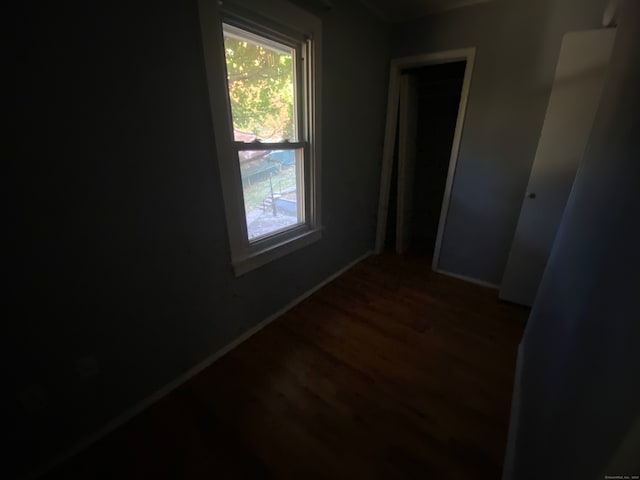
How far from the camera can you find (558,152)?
6.07ft

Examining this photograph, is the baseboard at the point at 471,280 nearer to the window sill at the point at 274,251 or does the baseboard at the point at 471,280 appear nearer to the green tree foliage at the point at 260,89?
the window sill at the point at 274,251

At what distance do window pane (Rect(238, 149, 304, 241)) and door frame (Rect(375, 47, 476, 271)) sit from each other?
4.11 ft

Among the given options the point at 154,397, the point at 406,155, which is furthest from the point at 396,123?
the point at 154,397

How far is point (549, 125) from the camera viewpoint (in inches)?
72.6

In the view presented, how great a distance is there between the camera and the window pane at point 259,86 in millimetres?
1415

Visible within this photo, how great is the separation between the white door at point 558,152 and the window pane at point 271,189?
1762 millimetres

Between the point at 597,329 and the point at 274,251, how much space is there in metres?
1.58

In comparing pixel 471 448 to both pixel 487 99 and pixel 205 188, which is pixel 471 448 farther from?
pixel 487 99

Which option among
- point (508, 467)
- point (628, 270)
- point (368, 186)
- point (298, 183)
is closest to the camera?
point (628, 270)

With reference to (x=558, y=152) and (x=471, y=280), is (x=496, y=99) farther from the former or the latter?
(x=471, y=280)

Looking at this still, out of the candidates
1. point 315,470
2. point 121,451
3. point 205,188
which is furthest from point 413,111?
point 121,451

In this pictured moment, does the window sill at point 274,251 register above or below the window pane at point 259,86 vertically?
below

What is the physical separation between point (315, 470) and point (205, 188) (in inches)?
55.3

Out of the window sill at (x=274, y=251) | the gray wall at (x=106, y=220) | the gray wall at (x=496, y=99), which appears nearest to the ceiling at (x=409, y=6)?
the gray wall at (x=496, y=99)
